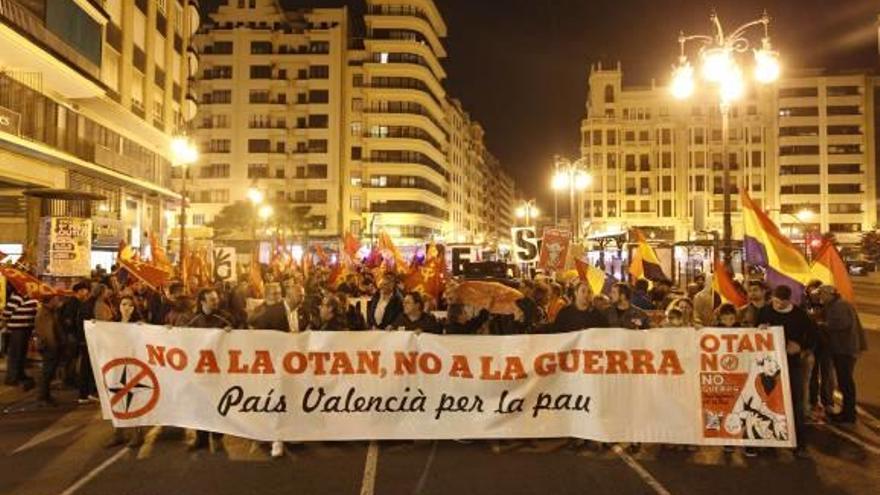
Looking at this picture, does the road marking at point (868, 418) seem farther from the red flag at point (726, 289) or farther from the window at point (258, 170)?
the window at point (258, 170)

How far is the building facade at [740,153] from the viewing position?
95.4 meters

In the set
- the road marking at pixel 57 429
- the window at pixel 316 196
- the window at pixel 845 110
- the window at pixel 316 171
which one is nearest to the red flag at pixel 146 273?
the road marking at pixel 57 429

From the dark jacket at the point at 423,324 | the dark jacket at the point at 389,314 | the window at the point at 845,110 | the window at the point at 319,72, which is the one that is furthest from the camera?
the window at the point at 845,110

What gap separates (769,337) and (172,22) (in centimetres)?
3890

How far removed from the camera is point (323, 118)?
83.9 metres

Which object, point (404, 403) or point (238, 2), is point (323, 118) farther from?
point (404, 403)

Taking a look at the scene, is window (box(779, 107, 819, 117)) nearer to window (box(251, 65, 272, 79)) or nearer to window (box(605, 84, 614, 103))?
window (box(605, 84, 614, 103))

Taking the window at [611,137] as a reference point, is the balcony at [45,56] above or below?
below

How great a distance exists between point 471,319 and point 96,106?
83.8 feet

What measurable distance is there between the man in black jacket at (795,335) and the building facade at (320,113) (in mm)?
75514

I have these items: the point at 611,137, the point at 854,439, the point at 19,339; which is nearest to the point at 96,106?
the point at 19,339

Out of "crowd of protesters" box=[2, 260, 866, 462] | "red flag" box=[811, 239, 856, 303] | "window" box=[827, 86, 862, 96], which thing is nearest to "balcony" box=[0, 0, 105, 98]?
"crowd of protesters" box=[2, 260, 866, 462]

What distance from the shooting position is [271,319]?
884 cm

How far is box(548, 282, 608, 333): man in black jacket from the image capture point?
27.5ft
